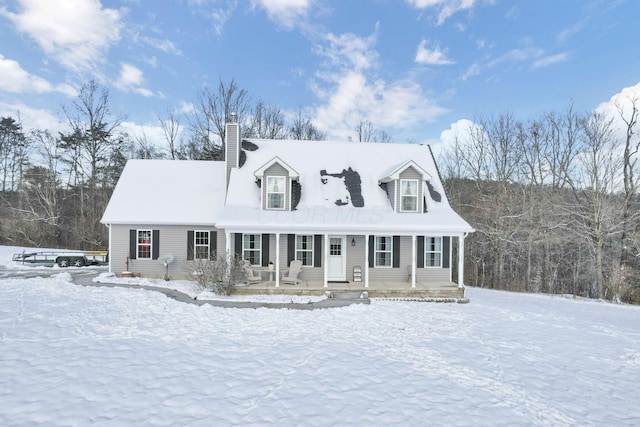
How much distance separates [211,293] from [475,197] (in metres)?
21.0

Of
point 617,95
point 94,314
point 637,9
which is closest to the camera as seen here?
point 94,314

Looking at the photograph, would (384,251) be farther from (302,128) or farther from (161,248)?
(302,128)

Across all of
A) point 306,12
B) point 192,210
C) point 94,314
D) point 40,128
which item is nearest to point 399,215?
point 192,210

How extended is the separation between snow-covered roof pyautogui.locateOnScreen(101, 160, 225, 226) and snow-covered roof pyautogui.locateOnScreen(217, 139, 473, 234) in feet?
5.59

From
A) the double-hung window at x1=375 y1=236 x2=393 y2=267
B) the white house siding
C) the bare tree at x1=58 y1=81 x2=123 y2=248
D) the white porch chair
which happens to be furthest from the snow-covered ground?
the bare tree at x1=58 y1=81 x2=123 y2=248

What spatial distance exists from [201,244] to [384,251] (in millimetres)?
8078

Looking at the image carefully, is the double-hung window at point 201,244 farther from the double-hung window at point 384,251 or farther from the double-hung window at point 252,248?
the double-hung window at point 384,251

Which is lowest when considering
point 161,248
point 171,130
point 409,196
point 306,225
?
point 161,248

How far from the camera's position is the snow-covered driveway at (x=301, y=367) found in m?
4.61

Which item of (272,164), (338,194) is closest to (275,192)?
(272,164)

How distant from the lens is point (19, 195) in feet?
96.4

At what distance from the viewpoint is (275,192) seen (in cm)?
1392

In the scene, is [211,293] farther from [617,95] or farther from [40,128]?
[40,128]

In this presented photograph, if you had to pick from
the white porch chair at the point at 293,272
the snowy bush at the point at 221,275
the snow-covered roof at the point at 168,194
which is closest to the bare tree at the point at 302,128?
the snow-covered roof at the point at 168,194
